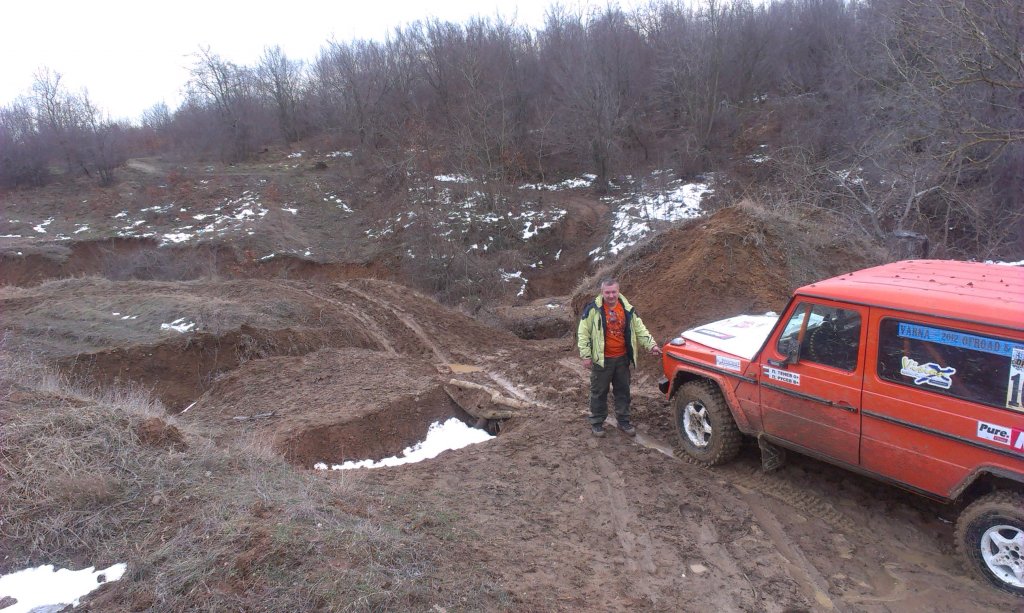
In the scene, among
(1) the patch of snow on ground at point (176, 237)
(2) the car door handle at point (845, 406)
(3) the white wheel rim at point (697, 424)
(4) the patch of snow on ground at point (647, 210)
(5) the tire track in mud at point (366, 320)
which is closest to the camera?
(2) the car door handle at point (845, 406)

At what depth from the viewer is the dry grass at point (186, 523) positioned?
3.10 meters

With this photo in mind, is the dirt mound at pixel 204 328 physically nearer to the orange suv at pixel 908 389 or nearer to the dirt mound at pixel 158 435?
the dirt mound at pixel 158 435

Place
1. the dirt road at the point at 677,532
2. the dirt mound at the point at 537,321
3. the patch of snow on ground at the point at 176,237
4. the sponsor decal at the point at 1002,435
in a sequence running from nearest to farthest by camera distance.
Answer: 1. the sponsor decal at the point at 1002,435
2. the dirt road at the point at 677,532
3. the dirt mound at the point at 537,321
4. the patch of snow on ground at the point at 176,237

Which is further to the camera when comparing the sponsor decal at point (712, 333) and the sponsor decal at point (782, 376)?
the sponsor decal at point (712, 333)

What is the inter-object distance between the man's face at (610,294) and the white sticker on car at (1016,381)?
10.8ft

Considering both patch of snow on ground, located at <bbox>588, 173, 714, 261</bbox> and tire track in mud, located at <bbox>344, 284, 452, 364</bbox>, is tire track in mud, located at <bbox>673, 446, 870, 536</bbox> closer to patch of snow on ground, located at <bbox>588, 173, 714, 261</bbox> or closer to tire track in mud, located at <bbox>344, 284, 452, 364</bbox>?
tire track in mud, located at <bbox>344, 284, 452, 364</bbox>

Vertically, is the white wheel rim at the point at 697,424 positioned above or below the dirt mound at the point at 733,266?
below

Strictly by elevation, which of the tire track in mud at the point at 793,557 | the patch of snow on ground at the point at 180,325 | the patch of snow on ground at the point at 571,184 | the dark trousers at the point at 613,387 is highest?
the patch of snow on ground at the point at 571,184

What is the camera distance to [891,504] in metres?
4.71

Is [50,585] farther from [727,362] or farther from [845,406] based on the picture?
[845,406]

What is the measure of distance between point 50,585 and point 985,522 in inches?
226

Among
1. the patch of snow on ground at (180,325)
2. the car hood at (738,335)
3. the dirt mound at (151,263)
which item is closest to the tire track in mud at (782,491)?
the car hood at (738,335)

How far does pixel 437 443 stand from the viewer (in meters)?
7.94

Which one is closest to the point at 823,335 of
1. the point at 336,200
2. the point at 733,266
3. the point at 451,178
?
the point at 733,266
